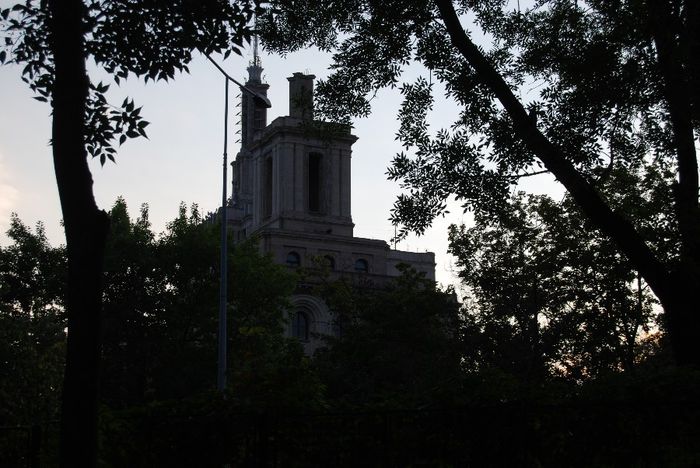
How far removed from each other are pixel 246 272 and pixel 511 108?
32.1 metres

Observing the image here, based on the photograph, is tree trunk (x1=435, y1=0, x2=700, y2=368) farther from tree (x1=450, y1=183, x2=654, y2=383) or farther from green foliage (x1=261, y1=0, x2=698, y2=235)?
tree (x1=450, y1=183, x2=654, y2=383)

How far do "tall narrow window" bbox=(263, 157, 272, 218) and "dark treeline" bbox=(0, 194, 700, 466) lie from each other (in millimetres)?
34702

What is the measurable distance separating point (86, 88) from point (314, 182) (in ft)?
238

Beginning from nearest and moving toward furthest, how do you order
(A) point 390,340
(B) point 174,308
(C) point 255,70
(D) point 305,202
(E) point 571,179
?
1. (E) point 571,179
2. (A) point 390,340
3. (B) point 174,308
4. (D) point 305,202
5. (C) point 255,70

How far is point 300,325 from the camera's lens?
72.1 meters

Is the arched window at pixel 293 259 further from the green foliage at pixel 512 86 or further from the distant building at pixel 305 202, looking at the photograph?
the green foliage at pixel 512 86

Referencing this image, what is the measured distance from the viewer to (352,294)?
44.8m

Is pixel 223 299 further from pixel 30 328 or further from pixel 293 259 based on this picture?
pixel 293 259

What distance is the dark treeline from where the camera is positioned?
10180 mm

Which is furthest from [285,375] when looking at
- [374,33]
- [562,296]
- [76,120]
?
[562,296]

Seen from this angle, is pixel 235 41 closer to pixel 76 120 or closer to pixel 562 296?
pixel 76 120

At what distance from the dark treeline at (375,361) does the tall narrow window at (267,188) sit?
3470 centimetres

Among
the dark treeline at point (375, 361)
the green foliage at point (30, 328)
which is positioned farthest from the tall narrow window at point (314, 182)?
the green foliage at point (30, 328)

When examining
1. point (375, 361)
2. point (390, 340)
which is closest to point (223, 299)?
point (375, 361)
